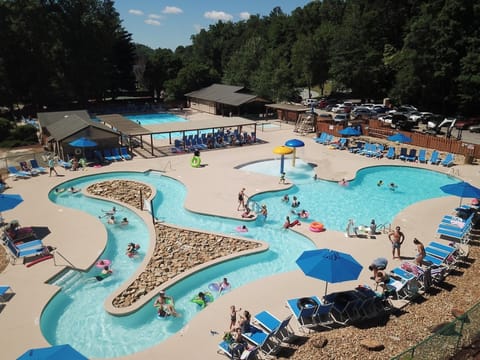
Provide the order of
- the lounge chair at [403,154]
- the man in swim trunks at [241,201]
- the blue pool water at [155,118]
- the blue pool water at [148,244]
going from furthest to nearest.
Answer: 1. the blue pool water at [155,118]
2. the lounge chair at [403,154]
3. the man in swim trunks at [241,201]
4. the blue pool water at [148,244]

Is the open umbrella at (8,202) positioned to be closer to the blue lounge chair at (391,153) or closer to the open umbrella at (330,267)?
the open umbrella at (330,267)

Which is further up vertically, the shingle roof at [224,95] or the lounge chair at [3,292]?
the shingle roof at [224,95]

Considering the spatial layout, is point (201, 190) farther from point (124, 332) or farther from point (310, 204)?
point (124, 332)

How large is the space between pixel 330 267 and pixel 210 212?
871 cm

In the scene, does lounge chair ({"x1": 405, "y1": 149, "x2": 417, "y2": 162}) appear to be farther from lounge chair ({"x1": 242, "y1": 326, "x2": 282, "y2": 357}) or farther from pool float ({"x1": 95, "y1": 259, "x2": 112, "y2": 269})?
pool float ({"x1": 95, "y1": 259, "x2": 112, "y2": 269})

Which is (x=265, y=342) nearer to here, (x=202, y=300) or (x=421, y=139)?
(x=202, y=300)

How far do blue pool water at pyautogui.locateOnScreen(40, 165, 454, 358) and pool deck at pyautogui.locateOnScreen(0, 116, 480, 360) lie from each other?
0.61 metres

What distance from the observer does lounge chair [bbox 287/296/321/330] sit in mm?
9930

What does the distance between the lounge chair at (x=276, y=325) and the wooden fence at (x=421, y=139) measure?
21854mm

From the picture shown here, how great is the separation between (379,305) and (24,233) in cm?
1398

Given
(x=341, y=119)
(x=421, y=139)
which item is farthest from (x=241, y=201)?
(x=341, y=119)

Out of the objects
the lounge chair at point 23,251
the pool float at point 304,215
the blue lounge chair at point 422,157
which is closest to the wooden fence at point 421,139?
the blue lounge chair at point 422,157

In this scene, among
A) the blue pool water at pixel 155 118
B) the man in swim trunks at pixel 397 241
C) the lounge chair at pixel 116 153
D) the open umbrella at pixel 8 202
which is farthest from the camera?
the blue pool water at pixel 155 118

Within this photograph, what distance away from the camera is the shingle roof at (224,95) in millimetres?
42375
